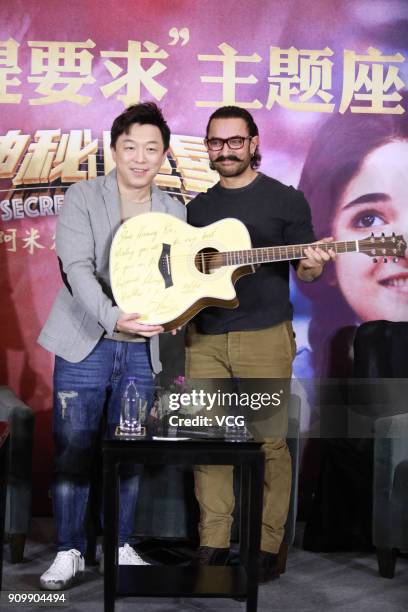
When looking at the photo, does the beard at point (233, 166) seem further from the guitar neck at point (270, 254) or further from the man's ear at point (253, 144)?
the guitar neck at point (270, 254)

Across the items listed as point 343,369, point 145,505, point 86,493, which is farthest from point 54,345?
point 343,369

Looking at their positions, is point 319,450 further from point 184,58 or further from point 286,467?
point 184,58

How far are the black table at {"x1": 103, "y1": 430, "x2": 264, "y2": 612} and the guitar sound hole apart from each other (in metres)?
0.68

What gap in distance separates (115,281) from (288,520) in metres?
1.24

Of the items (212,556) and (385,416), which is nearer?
(212,556)

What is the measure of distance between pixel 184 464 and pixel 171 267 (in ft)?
2.45

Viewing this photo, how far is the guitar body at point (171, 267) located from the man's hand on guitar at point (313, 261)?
21 cm

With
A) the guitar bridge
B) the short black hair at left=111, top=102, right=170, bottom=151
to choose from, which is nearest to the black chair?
the guitar bridge

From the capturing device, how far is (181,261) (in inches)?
142

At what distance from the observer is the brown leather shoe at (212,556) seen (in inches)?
146

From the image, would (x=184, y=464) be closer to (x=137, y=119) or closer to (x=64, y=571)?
(x=64, y=571)

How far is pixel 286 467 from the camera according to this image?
12.5 feet

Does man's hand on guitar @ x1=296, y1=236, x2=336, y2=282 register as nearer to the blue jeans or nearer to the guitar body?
the guitar body

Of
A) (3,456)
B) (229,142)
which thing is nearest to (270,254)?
(229,142)
